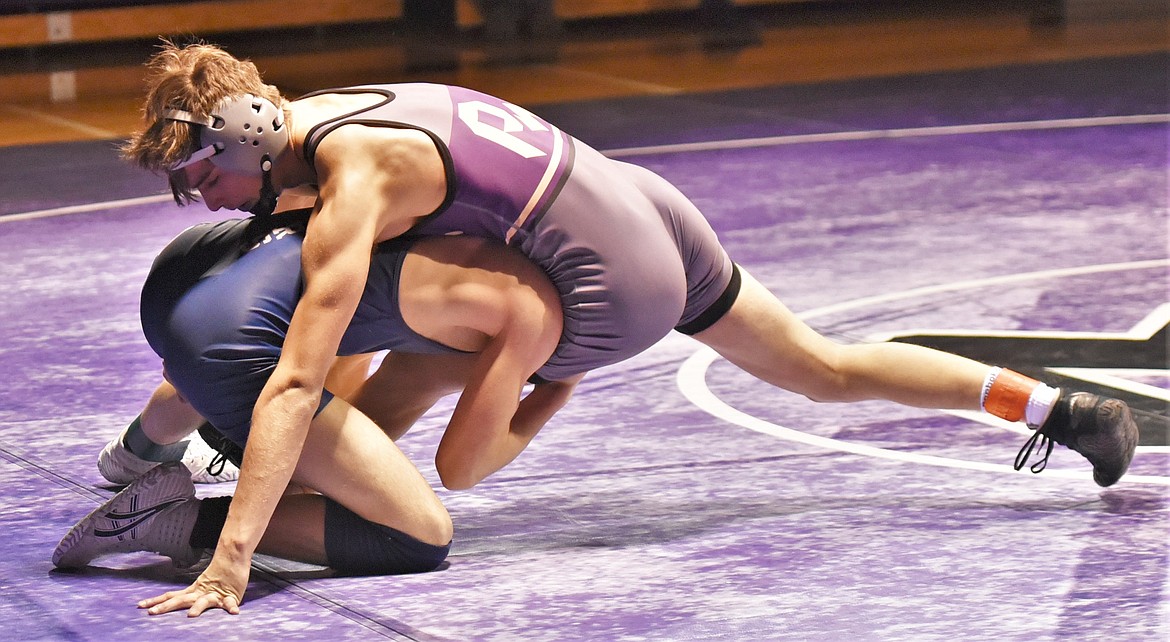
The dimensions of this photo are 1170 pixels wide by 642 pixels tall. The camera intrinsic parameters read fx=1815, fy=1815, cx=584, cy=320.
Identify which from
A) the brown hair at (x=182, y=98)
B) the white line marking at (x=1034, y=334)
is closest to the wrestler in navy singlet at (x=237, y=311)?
the brown hair at (x=182, y=98)

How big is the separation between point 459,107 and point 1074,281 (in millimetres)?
2820

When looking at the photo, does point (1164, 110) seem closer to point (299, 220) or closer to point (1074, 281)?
point (1074, 281)

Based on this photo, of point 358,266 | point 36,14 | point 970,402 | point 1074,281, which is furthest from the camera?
point 36,14

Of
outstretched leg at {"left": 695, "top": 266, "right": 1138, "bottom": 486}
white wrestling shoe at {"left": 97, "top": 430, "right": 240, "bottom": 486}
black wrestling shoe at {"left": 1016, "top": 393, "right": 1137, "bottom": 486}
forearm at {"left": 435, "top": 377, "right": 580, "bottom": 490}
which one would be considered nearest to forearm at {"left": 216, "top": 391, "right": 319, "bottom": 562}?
forearm at {"left": 435, "top": 377, "right": 580, "bottom": 490}

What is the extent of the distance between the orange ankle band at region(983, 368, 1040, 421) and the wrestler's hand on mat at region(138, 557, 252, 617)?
1675 mm

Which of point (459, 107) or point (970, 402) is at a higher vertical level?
point (459, 107)

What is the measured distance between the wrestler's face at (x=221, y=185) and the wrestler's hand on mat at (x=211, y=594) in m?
0.70

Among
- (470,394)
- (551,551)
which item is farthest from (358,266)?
(551,551)

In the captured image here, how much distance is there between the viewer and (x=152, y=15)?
1182 centimetres

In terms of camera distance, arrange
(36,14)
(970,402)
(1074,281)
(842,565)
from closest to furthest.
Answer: (842,565) < (970,402) < (1074,281) < (36,14)

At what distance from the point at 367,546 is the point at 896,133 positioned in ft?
17.5

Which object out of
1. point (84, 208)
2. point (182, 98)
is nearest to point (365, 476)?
point (182, 98)

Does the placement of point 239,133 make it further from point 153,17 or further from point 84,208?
point 153,17

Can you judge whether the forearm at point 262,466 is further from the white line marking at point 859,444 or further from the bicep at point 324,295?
the white line marking at point 859,444
